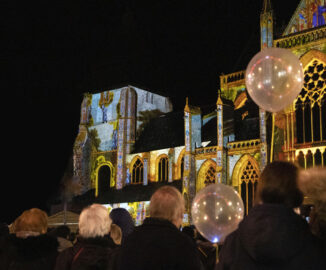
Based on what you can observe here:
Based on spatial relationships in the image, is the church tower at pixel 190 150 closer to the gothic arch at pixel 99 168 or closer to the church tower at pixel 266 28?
the church tower at pixel 266 28

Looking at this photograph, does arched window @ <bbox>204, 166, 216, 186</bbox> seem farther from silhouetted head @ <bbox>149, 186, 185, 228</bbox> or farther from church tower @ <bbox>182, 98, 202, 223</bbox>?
silhouetted head @ <bbox>149, 186, 185, 228</bbox>

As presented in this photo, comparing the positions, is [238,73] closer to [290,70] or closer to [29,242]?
[290,70]

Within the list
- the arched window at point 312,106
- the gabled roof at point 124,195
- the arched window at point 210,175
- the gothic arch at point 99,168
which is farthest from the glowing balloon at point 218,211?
the gothic arch at point 99,168

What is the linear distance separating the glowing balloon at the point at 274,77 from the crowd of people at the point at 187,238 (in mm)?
2976

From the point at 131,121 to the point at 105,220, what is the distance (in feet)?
103

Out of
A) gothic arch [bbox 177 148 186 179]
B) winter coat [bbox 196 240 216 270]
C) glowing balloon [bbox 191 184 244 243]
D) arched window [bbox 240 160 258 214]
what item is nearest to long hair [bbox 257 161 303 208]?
glowing balloon [bbox 191 184 244 243]

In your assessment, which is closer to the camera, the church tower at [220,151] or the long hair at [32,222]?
the long hair at [32,222]

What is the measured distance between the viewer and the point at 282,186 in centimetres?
297

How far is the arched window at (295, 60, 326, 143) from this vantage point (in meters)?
22.9

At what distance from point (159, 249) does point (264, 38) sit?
2318cm

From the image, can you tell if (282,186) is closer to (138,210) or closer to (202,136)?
(202,136)

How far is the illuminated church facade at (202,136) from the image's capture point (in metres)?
23.4

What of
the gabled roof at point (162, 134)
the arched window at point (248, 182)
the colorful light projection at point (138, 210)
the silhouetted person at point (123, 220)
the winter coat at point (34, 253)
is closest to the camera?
the winter coat at point (34, 253)

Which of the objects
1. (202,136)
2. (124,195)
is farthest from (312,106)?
(124,195)
